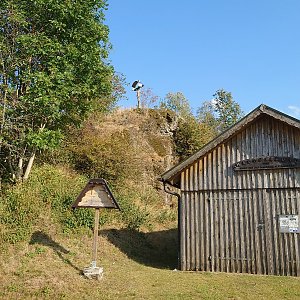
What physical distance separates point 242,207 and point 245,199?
12.9 inches

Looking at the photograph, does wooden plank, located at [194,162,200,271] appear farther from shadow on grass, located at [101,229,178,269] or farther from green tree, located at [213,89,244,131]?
green tree, located at [213,89,244,131]

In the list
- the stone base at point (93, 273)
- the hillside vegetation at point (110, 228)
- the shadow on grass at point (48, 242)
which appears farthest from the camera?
the shadow on grass at point (48, 242)

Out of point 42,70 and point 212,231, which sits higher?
point 42,70

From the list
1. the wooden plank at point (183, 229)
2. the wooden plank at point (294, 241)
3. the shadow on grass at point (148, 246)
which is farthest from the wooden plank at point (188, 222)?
the wooden plank at point (294, 241)

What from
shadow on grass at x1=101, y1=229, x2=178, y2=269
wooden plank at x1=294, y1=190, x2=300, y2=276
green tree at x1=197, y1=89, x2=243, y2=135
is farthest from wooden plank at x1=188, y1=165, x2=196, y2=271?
green tree at x1=197, y1=89, x2=243, y2=135

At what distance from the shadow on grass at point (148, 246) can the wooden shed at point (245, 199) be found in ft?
7.11

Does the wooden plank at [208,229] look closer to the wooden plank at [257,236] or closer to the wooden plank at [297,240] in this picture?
the wooden plank at [257,236]

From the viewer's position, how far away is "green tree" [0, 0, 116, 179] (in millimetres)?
15477

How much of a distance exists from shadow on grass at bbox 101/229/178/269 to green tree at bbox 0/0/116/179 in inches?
217

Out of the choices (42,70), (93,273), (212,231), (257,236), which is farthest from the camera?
(42,70)

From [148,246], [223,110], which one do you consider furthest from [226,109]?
[148,246]

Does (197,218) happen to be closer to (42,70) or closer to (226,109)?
(42,70)

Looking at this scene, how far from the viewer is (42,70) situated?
16.8 metres

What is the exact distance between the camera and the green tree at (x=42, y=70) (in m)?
15.5
